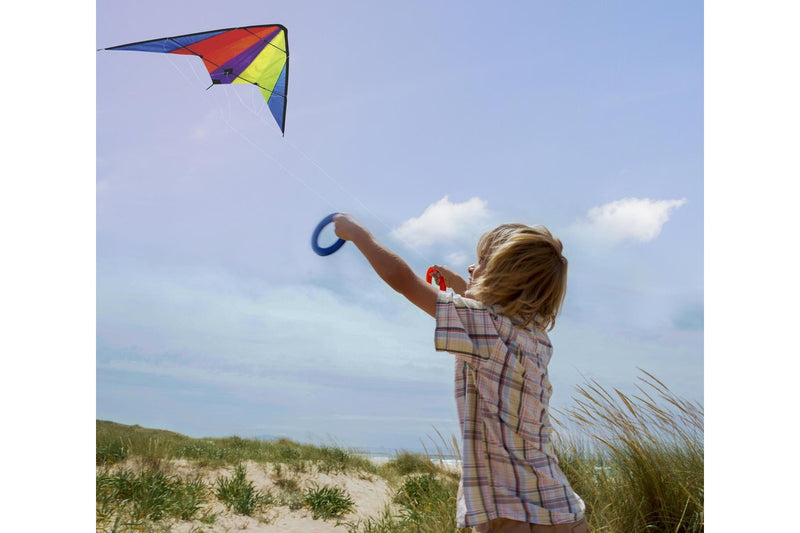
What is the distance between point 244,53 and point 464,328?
4252 mm

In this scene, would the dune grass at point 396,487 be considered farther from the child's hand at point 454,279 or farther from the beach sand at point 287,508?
the child's hand at point 454,279

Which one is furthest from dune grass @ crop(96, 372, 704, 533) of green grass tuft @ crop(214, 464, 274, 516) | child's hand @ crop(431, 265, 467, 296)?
child's hand @ crop(431, 265, 467, 296)

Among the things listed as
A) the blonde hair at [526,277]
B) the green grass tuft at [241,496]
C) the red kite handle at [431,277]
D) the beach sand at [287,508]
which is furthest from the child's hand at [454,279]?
the green grass tuft at [241,496]

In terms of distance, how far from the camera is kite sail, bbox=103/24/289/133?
4.48 m

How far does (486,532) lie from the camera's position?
1.42 meters

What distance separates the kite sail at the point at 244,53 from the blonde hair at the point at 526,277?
363 centimetres

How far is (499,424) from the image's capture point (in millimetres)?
1482

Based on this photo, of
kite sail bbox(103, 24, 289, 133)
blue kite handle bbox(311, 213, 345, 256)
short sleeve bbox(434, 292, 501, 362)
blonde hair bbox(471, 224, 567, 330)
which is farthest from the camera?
kite sail bbox(103, 24, 289, 133)

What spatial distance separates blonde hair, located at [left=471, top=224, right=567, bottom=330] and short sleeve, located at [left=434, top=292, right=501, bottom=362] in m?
0.11

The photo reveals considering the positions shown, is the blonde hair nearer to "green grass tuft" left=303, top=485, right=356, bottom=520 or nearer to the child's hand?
the child's hand

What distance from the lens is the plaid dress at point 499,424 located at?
1.41 metres

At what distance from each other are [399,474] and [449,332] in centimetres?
578
